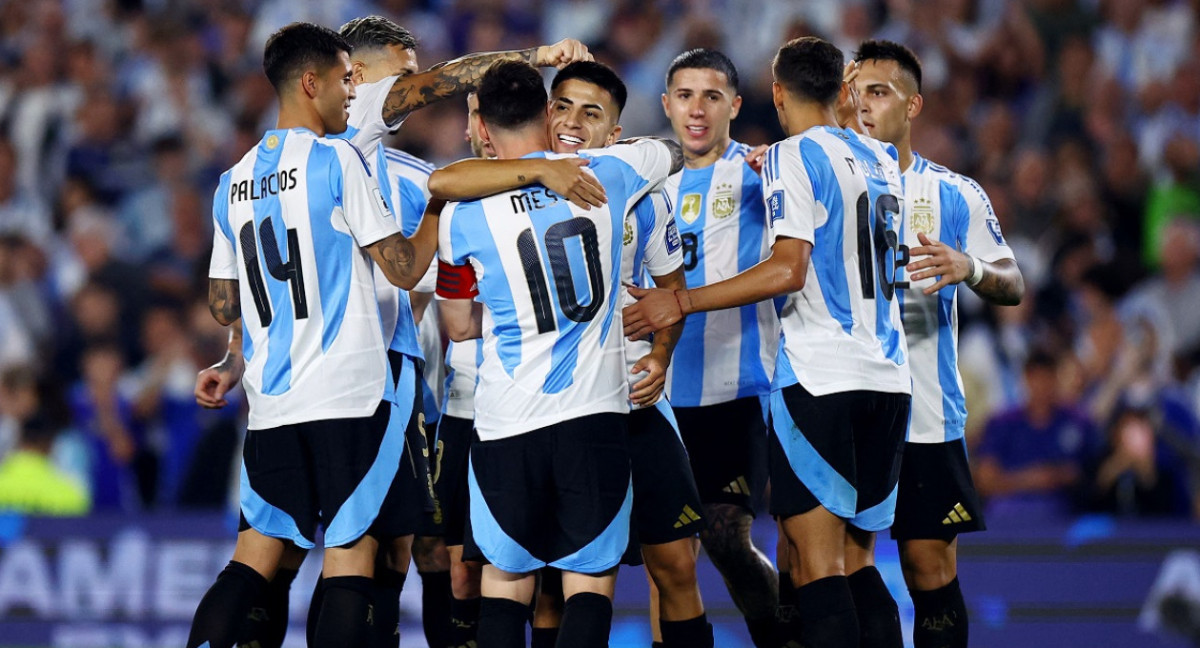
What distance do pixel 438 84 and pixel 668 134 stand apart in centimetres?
603

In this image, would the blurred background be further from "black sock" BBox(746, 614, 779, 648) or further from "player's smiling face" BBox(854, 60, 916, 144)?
"player's smiling face" BBox(854, 60, 916, 144)

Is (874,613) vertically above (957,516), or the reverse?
(957,516)

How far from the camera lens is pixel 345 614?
5.67 m

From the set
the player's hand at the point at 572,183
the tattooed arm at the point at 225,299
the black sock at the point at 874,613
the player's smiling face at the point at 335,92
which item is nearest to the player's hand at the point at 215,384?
the tattooed arm at the point at 225,299

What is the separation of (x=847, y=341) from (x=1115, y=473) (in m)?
4.38

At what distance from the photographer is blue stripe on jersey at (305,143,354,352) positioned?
18.8 ft

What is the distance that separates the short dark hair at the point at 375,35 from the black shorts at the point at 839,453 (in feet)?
8.37

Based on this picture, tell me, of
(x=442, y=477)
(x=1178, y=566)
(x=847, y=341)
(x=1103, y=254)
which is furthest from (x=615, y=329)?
(x=1103, y=254)

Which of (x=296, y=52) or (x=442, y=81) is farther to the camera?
(x=442, y=81)

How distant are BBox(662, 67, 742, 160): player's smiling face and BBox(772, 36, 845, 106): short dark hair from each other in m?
0.92

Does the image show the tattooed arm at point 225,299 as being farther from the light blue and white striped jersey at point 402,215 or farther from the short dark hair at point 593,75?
the short dark hair at point 593,75

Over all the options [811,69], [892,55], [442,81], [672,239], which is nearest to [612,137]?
[672,239]

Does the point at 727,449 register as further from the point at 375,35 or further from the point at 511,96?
the point at 375,35

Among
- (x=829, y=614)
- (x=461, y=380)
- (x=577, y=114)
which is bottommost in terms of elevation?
(x=829, y=614)
